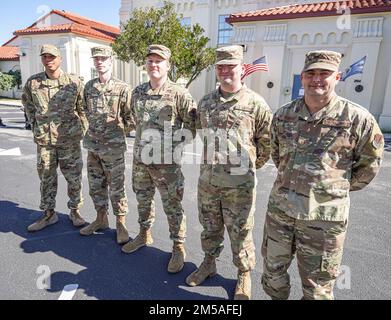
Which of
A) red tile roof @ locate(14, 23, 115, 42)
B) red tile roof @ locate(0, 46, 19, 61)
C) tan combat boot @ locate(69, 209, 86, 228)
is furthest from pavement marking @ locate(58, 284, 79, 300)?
red tile roof @ locate(0, 46, 19, 61)

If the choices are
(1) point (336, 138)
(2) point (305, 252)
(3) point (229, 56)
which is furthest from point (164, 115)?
(2) point (305, 252)

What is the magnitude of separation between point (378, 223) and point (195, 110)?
2.92 meters

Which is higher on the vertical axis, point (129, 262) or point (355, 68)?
point (355, 68)

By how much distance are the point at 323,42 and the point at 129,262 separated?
11.1 m

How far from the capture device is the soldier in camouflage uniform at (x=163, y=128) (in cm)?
268

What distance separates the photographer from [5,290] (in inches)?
98.0

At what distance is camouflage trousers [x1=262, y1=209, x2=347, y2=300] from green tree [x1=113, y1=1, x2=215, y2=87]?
29.3 ft

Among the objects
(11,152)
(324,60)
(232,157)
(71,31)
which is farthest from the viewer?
(71,31)

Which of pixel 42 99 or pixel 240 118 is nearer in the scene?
pixel 240 118

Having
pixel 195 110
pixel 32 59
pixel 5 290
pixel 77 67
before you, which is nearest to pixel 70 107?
pixel 195 110

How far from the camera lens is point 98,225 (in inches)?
137

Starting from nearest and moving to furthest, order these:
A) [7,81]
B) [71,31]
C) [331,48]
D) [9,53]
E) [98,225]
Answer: [98,225] < [331,48] < [71,31] < [7,81] < [9,53]

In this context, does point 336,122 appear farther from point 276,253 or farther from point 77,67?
point 77,67

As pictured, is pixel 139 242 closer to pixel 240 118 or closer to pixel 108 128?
pixel 108 128
